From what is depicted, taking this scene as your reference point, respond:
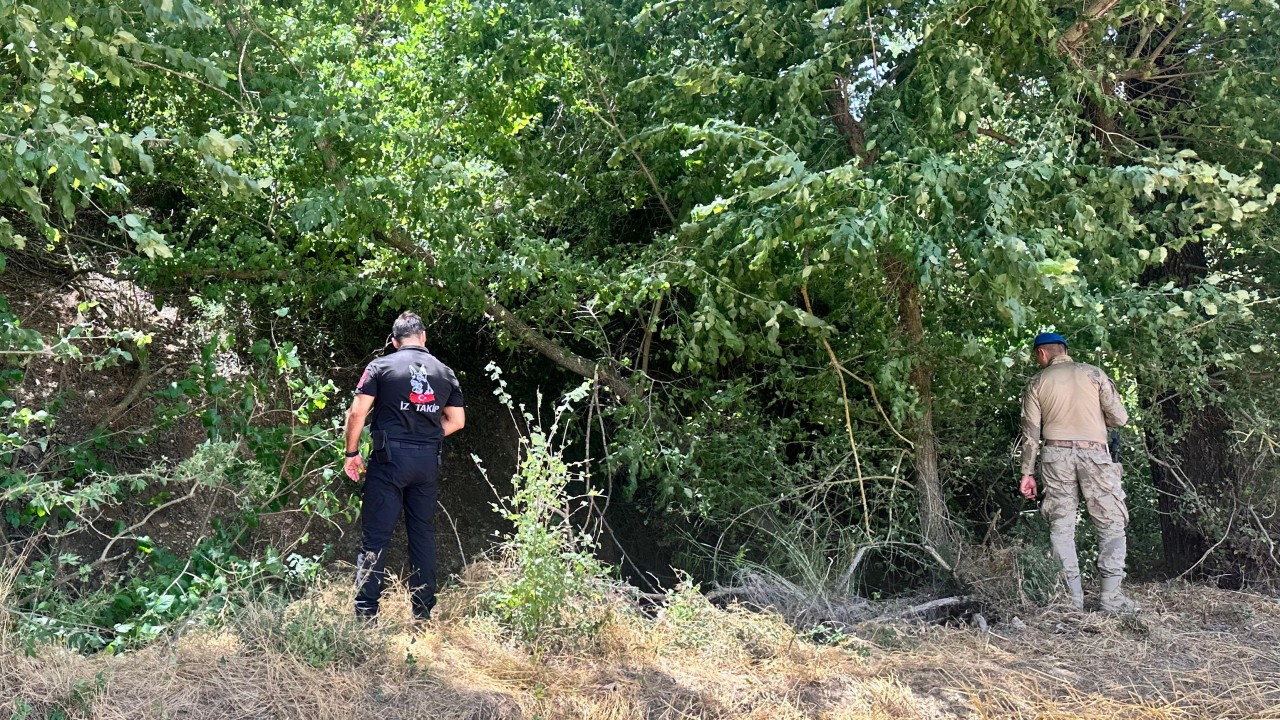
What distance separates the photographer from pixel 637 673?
4.54 metres

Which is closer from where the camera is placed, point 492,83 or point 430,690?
point 430,690

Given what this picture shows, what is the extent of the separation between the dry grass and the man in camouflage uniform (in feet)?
3.27

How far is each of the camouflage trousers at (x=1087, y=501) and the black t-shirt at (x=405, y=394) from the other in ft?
12.6

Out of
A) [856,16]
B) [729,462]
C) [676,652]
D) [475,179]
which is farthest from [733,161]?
[676,652]

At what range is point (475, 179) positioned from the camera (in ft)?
20.0

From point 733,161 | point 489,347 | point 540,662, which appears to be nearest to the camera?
point 540,662

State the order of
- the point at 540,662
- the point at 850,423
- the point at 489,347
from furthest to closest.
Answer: the point at 489,347, the point at 850,423, the point at 540,662

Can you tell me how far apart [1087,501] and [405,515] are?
4.15m

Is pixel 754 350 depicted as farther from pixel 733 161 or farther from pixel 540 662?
pixel 540 662

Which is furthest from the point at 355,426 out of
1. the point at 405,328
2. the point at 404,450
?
the point at 405,328

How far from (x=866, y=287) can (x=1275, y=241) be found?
2688 mm

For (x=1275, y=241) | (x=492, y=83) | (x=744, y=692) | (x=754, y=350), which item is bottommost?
(x=744, y=692)

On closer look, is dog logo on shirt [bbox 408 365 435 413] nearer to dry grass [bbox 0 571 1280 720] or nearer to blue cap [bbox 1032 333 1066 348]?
dry grass [bbox 0 571 1280 720]

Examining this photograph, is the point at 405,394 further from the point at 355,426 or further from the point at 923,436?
the point at 923,436
